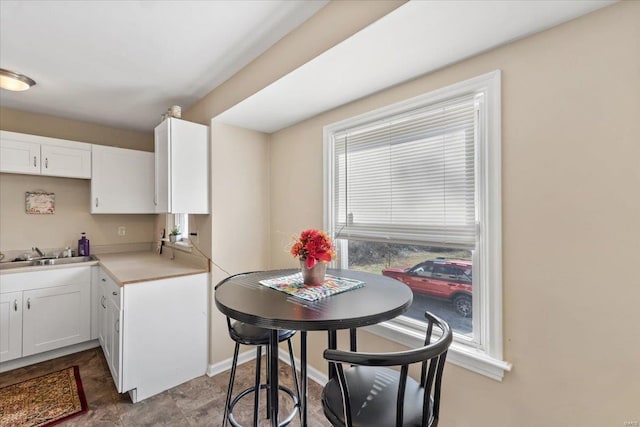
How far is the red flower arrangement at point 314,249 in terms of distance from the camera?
4.76 feet

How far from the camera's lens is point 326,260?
1.46 metres

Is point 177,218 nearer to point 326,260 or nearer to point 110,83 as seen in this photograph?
point 110,83

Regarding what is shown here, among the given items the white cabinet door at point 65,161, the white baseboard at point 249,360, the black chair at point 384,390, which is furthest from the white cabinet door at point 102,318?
the black chair at point 384,390

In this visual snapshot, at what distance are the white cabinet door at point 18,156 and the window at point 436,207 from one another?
300cm

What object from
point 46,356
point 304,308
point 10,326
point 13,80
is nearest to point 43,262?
point 10,326

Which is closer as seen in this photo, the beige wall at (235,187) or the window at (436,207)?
the window at (436,207)

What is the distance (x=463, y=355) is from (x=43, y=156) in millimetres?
4002

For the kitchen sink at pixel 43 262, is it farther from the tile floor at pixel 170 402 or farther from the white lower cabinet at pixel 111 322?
the tile floor at pixel 170 402

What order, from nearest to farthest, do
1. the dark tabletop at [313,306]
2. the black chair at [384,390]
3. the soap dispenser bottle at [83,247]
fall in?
1. the black chair at [384,390]
2. the dark tabletop at [313,306]
3. the soap dispenser bottle at [83,247]

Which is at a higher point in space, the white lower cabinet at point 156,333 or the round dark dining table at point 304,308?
the round dark dining table at point 304,308

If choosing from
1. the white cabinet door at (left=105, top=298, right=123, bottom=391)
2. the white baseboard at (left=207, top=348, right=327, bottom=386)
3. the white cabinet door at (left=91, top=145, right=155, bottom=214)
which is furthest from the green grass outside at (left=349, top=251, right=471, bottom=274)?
the white cabinet door at (left=91, top=145, right=155, bottom=214)

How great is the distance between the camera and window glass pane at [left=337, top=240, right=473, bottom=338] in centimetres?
161

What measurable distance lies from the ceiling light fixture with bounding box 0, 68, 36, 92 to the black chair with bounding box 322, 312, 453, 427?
119 inches

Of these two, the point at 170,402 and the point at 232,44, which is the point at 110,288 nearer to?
the point at 170,402
